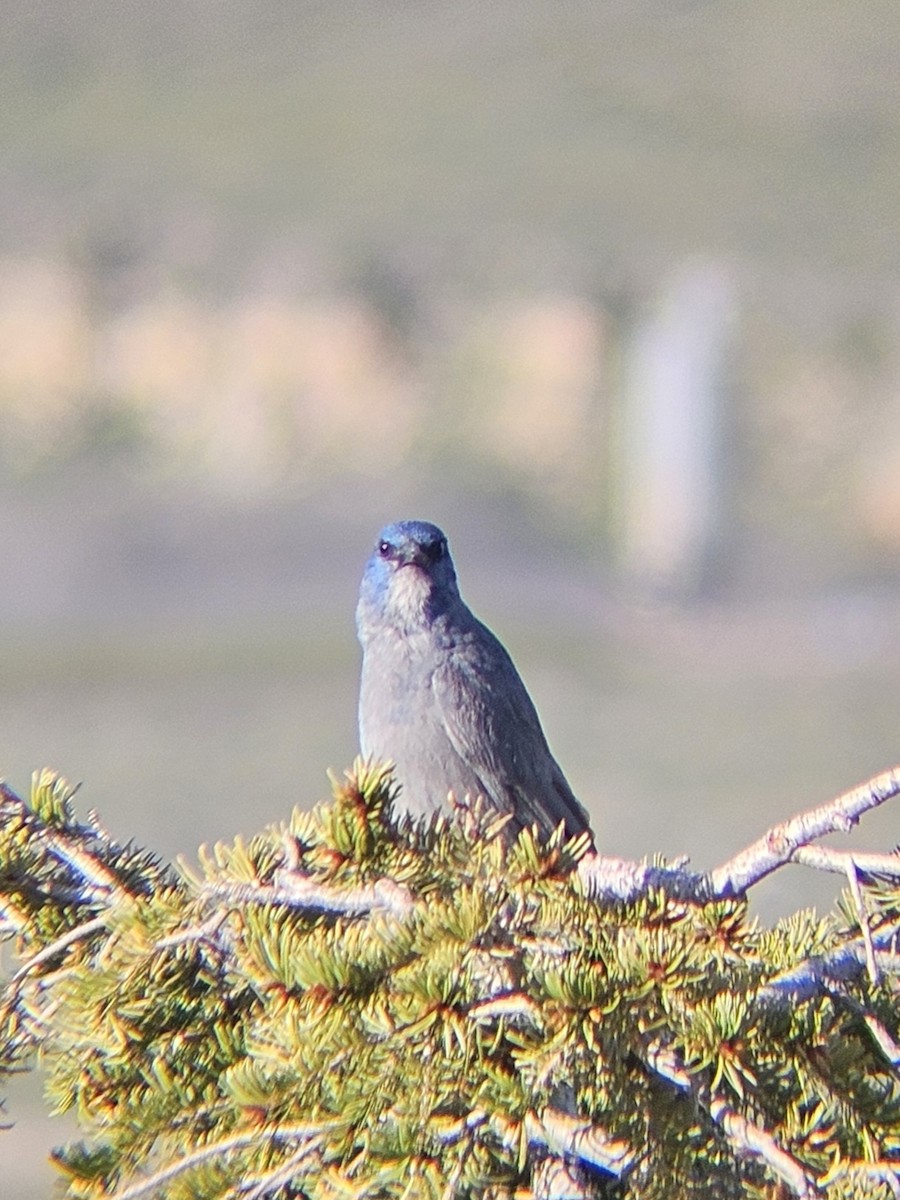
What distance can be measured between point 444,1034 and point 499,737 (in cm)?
251

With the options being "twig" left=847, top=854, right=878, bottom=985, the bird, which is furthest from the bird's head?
"twig" left=847, top=854, right=878, bottom=985

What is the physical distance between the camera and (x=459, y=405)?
71.6 ft

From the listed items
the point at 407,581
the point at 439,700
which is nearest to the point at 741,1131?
the point at 439,700

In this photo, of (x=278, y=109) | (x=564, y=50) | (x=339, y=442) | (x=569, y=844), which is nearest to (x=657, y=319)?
(x=339, y=442)

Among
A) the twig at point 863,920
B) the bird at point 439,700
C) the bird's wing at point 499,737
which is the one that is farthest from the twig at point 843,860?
the bird's wing at point 499,737

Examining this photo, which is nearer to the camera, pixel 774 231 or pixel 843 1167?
pixel 843 1167

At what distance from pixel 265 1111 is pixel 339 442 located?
61.6 ft

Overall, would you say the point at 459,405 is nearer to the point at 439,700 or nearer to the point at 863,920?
the point at 439,700

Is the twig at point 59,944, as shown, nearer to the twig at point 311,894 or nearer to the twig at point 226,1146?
the twig at point 311,894

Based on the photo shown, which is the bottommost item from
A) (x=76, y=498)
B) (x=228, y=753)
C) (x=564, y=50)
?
(x=228, y=753)

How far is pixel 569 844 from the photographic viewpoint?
7.68ft

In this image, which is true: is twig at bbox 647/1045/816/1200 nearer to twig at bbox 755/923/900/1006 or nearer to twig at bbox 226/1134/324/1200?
twig at bbox 755/923/900/1006

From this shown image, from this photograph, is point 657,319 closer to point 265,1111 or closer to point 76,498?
point 76,498

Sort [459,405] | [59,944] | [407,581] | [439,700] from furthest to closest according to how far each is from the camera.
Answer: [459,405]
[407,581]
[439,700]
[59,944]
